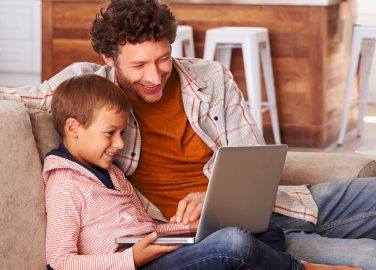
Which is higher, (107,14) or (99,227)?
(107,14)

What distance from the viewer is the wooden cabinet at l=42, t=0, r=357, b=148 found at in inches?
212

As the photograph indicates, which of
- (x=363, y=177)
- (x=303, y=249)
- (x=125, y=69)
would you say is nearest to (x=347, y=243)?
(x=303, y=249)

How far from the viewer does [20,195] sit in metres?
1.99

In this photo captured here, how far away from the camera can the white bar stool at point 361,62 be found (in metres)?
5.46

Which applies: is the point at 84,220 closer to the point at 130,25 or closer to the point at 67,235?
the point at 67,235

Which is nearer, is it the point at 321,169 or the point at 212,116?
the point at 212,116

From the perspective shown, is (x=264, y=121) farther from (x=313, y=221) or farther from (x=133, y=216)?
(x=133, y=216)

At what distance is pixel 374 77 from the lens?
7531 mm

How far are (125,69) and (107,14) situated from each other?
158 millimetres

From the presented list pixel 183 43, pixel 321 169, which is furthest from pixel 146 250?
pixel 183 43

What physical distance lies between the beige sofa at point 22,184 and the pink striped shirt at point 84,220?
0.03m

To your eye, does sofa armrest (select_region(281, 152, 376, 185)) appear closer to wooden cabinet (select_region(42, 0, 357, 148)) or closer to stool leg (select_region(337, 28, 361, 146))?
wooden cabinet (select_region(42, 0, 357, 148))

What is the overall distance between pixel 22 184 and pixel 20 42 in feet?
18.7

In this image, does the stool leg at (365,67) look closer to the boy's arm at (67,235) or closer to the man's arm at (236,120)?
the man's arm at (236,120)
